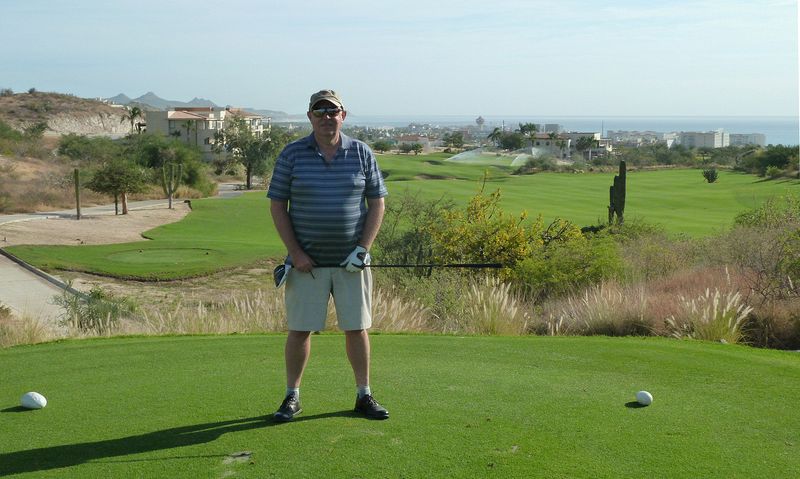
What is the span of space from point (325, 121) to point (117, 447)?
2.21 meters

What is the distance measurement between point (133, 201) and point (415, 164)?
41431mm

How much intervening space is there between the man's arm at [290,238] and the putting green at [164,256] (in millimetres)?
24481

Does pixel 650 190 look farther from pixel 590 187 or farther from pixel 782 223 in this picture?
pixel 782 223

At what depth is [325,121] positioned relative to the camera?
5.16 metres

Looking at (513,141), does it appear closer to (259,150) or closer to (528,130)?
(528,130)

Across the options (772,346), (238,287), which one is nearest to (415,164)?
(238,287)

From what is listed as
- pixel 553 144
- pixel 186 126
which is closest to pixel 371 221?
pixel 186 126

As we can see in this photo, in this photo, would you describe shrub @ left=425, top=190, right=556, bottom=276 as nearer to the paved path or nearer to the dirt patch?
the paved path

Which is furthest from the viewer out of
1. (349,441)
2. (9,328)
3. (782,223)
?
(782,223)

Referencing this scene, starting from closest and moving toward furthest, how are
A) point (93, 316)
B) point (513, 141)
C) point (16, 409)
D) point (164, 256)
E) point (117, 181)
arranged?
1. point (16, 409)
2. point (93, 316)
3. point (164, 256)
4. point (117, 181)
5. point (513, 141)

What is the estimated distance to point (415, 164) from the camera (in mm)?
93312

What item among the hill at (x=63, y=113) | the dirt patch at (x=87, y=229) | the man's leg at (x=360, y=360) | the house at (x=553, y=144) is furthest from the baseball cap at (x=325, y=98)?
the hill at (x=63, y=113)

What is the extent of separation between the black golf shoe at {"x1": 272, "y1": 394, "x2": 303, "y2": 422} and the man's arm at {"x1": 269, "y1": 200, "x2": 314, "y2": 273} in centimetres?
80

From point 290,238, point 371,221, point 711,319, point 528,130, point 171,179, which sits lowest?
point 171,179
